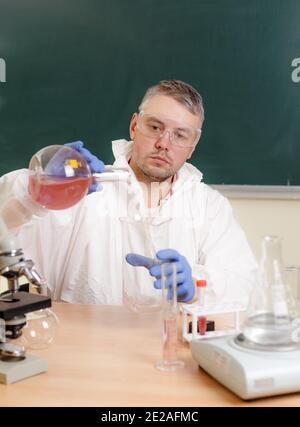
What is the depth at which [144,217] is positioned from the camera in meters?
2.00

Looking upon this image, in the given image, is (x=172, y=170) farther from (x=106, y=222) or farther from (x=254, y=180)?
(x=254, y=180)

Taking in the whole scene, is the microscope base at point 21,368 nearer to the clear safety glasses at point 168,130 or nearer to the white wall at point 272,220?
the clear safety glasses at point 168,130

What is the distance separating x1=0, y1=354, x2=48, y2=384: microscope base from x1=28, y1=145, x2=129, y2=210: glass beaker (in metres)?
0.42

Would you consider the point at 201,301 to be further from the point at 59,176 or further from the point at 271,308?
the point at 59,176

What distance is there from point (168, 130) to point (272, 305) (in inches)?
42.2

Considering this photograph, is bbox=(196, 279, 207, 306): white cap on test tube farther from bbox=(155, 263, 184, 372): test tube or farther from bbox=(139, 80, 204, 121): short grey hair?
bbox=(139, 80, 204, 121): short grey hair

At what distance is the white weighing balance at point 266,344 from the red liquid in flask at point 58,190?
0.52 meters

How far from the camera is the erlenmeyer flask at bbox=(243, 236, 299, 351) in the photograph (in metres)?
1.10

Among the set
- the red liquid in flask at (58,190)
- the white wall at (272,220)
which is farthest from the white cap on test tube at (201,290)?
the white wall at (272,220)

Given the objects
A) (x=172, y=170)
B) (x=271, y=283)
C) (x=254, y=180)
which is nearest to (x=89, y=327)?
(x=271, y=283)

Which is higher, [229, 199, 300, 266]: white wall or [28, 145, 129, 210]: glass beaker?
[28, 145, 129, 210]: glass beaker

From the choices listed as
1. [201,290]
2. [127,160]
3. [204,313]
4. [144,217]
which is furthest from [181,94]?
[204,313]

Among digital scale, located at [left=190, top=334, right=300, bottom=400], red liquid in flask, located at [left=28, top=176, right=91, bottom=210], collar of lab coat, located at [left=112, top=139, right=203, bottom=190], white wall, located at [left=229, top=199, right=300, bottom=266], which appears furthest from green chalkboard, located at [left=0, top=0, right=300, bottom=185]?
digital scale, located at [left=190, top=334, right=300, bottom=400]

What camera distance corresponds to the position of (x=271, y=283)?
3.66ft
